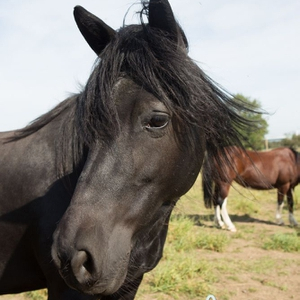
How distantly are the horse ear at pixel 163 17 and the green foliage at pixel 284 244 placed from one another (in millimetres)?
5638

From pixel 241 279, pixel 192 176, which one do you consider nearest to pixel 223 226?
pixel 241 279

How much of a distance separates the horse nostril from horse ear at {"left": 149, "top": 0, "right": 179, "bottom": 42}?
1197 millimetres

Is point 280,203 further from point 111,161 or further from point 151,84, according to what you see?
point 111,161

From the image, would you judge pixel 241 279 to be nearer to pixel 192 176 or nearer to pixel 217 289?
pixel 217 289

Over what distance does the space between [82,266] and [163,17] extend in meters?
1.28

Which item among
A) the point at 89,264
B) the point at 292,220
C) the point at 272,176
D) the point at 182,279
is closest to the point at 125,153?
the point at 89,264

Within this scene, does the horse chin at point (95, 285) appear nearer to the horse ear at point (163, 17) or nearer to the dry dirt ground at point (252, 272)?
the horse ear at point (163, 17)

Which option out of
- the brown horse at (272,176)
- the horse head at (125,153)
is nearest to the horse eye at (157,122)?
the horse head at (125,153)

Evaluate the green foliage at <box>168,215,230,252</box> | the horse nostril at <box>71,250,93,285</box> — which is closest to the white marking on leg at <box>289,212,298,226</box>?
the green foliage at <box>168,215,230,252</box>

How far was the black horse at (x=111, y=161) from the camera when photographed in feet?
4.93

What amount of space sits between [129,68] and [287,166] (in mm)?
8933

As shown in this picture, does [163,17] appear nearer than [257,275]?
Yes

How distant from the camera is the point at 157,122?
1.67 m

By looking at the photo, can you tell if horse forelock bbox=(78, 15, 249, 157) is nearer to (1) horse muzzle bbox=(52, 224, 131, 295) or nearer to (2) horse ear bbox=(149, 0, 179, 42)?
(2) horse ear bbox=(149, 0, 179, 42)
